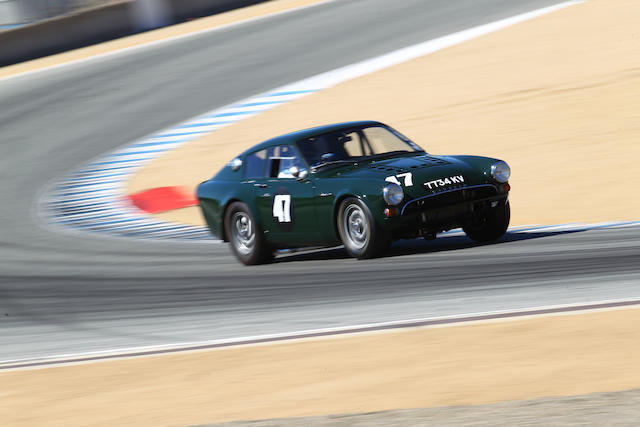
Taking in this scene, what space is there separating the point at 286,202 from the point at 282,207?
0.28 ft

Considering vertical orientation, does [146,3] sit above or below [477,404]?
above

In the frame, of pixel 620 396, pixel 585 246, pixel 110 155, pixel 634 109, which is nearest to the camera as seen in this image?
pixel 620 396

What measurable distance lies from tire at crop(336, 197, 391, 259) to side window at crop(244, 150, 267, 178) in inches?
50.7

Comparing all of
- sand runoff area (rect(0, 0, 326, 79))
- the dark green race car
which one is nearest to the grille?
the dark green race car

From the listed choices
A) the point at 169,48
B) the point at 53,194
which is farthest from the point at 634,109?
the point at 169,48

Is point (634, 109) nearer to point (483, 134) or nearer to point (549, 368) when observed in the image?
point (483, 134)

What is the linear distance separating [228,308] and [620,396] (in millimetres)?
3907

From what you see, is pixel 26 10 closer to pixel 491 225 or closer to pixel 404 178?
pixel 491 225

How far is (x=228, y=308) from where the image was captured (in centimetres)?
802

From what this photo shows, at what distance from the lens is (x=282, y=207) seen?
9.73 m

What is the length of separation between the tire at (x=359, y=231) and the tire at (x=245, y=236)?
3.92 feet

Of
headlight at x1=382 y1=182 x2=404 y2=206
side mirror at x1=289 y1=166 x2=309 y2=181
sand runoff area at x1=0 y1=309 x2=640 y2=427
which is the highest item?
side mirror at x1=289 y1=166 x2=309 y2=181

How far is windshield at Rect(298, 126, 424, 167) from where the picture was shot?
31.4ft

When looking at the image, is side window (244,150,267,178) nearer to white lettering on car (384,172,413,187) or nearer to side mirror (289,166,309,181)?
side mirror (289,166,309,181)
